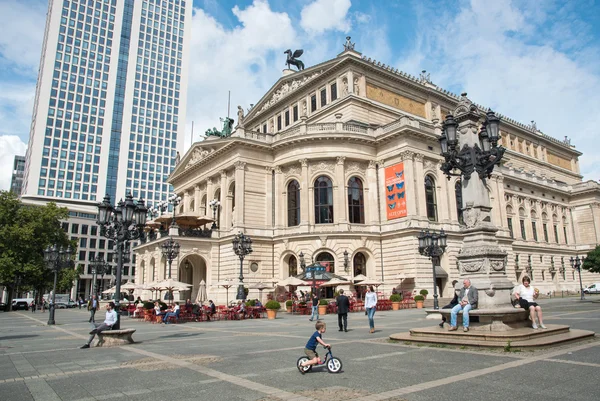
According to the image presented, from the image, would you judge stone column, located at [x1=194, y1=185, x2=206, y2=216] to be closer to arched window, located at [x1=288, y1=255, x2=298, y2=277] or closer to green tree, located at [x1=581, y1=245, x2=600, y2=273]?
arched window, located at [x1=288, y1=255, x2=298, y2=277]

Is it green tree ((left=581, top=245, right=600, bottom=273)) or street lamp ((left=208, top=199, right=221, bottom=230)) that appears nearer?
green tree ((left=581, top=245, right=600, bottom=273))

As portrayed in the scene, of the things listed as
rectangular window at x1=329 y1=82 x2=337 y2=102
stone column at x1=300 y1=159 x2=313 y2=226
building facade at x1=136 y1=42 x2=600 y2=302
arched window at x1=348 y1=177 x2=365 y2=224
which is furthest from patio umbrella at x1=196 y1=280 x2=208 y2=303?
rectangular window at x1=329 y1=82 x2=337 y2=102

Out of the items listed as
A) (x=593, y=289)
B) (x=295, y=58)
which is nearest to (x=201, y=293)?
(x=295, y=58)

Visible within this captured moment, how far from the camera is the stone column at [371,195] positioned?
41531mm

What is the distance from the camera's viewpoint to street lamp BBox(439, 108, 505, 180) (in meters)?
14.1

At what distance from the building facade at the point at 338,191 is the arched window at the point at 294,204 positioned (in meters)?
0.12

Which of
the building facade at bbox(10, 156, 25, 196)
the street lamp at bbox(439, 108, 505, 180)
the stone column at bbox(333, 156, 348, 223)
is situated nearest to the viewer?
the street lamp at bbox(439, 108, 505, 180)

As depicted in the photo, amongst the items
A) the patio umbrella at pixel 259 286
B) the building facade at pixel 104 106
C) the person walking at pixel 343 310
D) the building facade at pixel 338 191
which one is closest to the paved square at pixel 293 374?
the person walking at pixel 343 310

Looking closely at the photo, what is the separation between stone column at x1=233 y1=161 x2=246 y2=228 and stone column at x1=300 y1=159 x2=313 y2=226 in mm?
5571

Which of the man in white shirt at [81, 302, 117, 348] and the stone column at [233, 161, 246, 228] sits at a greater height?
the stone column at [233, 161, 246, 228]

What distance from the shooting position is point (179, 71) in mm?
121375

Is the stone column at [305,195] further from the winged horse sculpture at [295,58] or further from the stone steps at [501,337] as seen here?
the stone steps at [501,337]

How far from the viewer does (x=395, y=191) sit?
40406 mm

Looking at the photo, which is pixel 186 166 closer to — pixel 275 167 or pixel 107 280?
pixel 275 167
